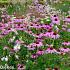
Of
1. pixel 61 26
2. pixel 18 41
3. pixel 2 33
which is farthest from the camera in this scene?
pixel 61 26

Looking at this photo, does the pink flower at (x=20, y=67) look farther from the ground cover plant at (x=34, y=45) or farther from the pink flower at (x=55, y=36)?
the pink flower at (x=55, y=36)

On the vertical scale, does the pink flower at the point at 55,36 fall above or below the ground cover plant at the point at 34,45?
above

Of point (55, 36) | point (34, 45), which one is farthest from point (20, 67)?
point (55, 36)

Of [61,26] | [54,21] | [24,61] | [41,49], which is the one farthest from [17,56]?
[61,26]

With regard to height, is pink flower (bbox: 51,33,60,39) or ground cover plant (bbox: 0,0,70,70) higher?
pink flower (bbox: 51,33,60,39)

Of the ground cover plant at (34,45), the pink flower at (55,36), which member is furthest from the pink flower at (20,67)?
the pink flower at (55,36)

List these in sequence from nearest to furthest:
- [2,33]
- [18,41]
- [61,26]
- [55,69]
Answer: [55,69] < [18,41] < [2,33] < [61,26]

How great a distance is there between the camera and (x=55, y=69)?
6133 mm

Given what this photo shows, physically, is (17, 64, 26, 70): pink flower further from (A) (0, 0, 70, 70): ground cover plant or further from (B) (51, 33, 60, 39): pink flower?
(B) (51, 33, 60, 39): pink flower

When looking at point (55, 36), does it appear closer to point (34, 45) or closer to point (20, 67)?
point (34, 45)

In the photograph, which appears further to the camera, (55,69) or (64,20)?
(64,20)

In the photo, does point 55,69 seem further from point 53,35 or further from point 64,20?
point 64,20

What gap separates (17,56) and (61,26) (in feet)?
7.69

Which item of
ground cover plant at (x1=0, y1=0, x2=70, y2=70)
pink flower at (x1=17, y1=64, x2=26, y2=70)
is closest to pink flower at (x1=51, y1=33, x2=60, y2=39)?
ground cover plant at (x1=0, y1=0, x2=70, y2=70)
